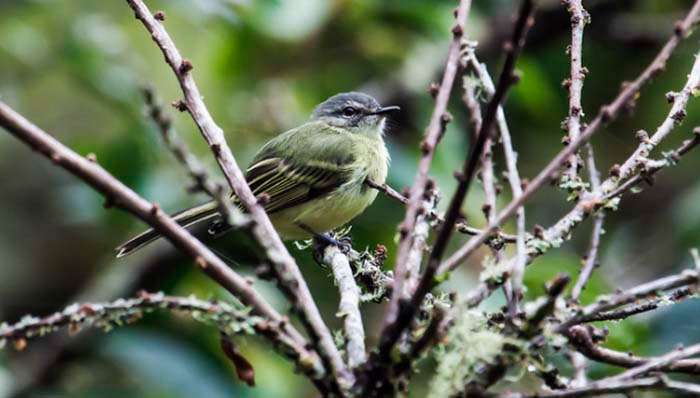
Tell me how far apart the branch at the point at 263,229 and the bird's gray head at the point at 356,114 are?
111 inches

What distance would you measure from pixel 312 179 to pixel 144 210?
301 cm

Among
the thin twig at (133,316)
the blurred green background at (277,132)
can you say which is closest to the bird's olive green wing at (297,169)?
the blurred green background at (277,132)

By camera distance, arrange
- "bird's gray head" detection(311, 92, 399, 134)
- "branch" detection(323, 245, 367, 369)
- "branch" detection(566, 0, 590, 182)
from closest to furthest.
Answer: "branch" detection(323, 245, 367, 369) → "branch" detection(566, 0, 590, 182) → "bird's gray head" detection(311, 92, 399, 134)

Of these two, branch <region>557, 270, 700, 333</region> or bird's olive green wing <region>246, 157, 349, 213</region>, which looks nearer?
branch <region>557, 270, 700, 333</region>

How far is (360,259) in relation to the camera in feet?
10.3

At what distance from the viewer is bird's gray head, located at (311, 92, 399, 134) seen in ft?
17.5

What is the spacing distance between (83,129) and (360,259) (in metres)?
5.91

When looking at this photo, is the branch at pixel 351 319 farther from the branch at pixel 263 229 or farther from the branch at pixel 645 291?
the branch at pixel 645 291

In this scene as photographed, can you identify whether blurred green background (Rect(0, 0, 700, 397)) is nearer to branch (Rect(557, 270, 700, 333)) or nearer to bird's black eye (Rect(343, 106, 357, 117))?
bird's black eye (Rect(343, 106, 357, 117))

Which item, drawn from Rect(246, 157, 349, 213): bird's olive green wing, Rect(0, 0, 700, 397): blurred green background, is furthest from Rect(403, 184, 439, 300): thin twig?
Rect(246, 157, 349, 213): bird's olive green wing

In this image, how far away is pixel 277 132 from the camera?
19.9 ft

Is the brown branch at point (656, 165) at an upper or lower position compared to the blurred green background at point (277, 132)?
lower

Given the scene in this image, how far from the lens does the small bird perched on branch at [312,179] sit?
442 cm

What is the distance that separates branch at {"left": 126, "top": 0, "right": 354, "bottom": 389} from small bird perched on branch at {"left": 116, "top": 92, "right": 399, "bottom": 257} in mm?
1716
